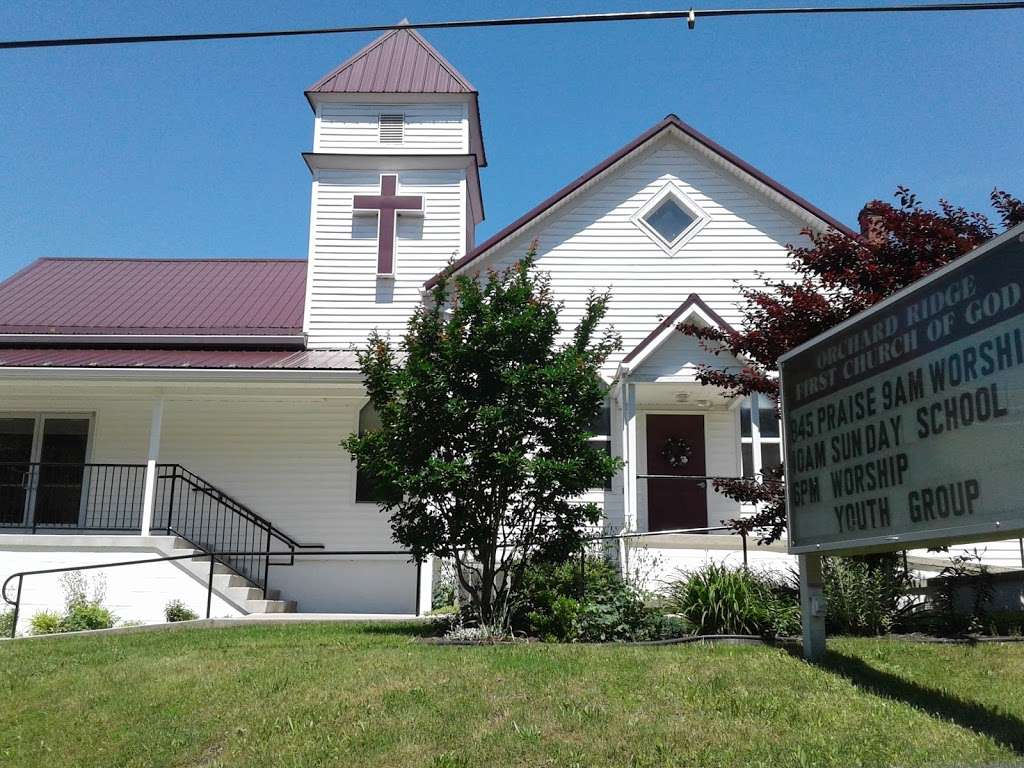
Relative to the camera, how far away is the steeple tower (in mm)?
18266

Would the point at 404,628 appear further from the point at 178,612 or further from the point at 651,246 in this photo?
the point at 651,246

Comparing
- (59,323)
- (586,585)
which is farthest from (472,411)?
(59,323)

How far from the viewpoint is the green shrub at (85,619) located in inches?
522

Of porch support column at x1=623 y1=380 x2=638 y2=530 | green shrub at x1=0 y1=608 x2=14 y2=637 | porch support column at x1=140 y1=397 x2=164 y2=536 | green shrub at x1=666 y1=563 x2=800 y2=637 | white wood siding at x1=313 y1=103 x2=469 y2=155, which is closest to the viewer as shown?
green shrub at x1=666 y1=563 x2=800 y2=637

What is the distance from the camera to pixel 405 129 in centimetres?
1945

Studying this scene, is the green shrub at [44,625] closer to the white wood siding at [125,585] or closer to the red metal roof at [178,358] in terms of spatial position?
the white wood siding at [125,585]

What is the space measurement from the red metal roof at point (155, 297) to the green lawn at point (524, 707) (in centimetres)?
1025

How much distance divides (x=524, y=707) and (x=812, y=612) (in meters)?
2.90

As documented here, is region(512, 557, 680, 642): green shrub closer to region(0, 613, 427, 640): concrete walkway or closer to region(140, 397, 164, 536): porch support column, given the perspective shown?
region(0, 613, 427, 640): concrete walkway

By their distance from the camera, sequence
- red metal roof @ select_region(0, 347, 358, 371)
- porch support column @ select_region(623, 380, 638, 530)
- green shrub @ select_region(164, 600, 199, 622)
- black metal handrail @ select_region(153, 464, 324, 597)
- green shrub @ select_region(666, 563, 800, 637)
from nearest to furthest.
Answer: green shrub @ select_region(666, 563, 800, 637) < green shrub @ select_region(164, 600, 199, 622) < porch support column @ select_region(623, 380, 638, 530) < red metal roof @ select_region(0, 347, 358, 371) < black metal handrail @ select_region(153, 464, 324, 597)

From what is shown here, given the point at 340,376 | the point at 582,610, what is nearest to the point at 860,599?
the point at 582,610

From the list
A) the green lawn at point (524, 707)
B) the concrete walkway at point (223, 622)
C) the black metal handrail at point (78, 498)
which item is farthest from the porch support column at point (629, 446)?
the black metal handrail at point (78, 498)

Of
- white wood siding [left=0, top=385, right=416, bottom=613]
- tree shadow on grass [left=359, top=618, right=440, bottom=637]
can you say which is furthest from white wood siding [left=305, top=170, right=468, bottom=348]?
tree shadow on grass [left=359, top=618, right=440, bottom=637]

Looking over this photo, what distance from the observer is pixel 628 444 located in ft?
48.9
